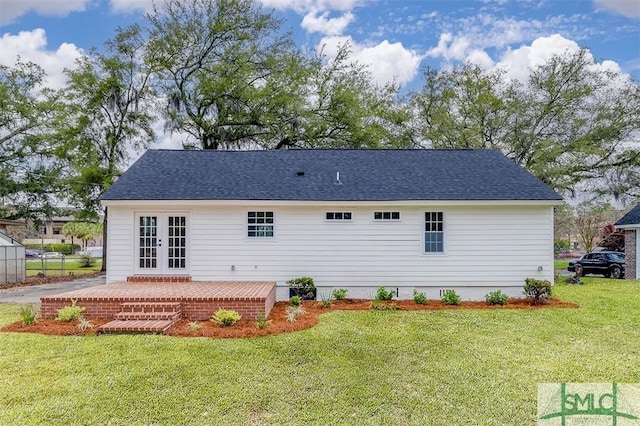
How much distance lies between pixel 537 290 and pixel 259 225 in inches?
289

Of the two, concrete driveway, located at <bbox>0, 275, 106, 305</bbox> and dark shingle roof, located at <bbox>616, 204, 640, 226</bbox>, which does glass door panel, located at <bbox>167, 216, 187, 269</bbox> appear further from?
dark shingle roof, located at <bbox>616, 204, 640, 226</bbox>

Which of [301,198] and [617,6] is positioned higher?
[617,6]

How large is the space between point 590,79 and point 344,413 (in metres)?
21.8

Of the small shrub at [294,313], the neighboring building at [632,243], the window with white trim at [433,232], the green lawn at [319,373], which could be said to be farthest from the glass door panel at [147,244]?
the neighboring building at [632,243]

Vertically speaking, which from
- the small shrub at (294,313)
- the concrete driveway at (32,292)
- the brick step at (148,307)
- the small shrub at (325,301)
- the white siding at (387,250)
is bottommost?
the concrete driveway at (32,292)

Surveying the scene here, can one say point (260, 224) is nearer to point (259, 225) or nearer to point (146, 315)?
point (259, 225)

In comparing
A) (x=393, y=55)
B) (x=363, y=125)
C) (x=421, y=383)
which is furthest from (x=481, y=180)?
(x=393, y=55)

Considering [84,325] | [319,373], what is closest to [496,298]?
[319,373]

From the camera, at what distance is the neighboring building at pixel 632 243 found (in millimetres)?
16688

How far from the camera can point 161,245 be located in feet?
32.8

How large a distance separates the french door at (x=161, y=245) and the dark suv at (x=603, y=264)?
17.8m

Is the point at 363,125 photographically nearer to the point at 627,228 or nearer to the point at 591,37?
the point at 591,37

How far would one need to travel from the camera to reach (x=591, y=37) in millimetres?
17188

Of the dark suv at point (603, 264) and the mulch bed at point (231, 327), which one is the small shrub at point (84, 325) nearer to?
the mulch bed at point (231, 327)
